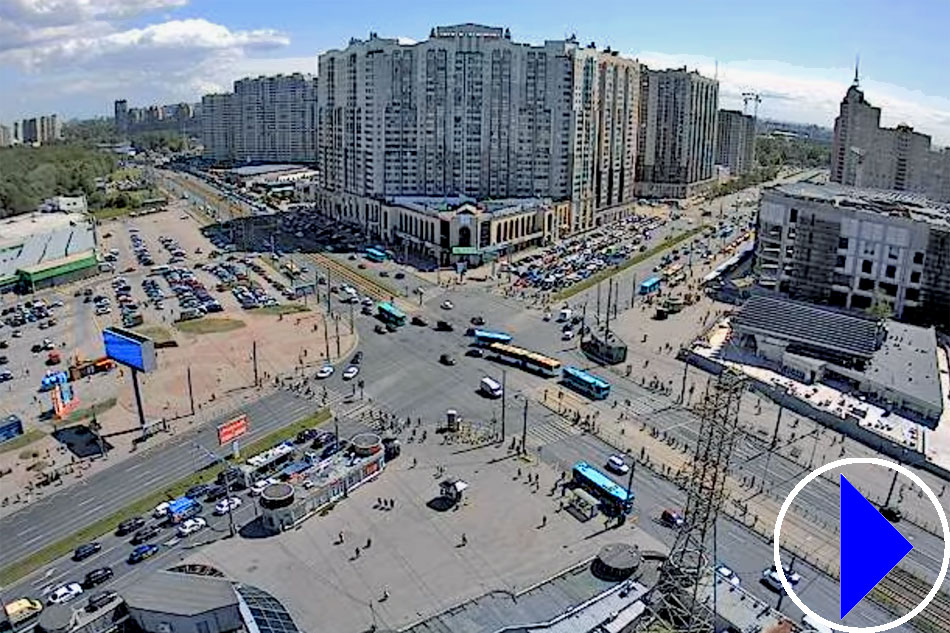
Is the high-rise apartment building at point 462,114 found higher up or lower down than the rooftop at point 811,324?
higher up

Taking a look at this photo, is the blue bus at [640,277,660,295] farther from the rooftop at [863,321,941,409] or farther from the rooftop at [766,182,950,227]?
the rooftop at [863,321,941,409]

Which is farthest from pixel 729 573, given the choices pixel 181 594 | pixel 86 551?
pixel 86 551

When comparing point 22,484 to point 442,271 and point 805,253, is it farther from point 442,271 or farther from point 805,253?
point 805,253

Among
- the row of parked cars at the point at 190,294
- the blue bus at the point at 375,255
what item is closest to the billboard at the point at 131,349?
the row of parked cars at the point at 190,294

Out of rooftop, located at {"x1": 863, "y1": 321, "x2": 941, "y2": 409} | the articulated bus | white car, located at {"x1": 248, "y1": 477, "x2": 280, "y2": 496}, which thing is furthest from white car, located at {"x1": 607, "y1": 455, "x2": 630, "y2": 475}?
rooftop, located at {"x1": 863, "y1": 321, "x2": 941, "y2": 409}

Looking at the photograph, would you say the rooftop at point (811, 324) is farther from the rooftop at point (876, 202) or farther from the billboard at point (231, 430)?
the billboard at point (231, 430)
